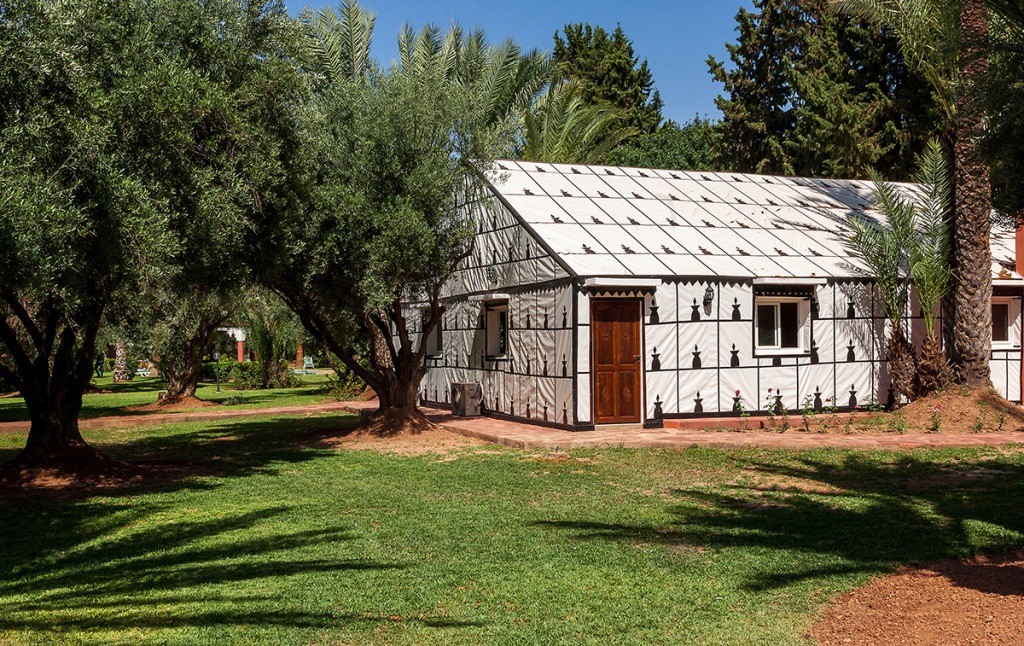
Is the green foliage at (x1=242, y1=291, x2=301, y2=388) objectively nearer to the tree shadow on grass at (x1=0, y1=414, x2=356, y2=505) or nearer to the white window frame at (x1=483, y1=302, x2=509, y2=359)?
the tree shadow on grass at (x1=0, y1=414, x2=356, y2=505)

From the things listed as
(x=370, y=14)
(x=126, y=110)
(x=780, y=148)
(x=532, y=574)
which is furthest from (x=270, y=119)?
(x=780, y=148)

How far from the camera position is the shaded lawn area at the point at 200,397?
25906 mm

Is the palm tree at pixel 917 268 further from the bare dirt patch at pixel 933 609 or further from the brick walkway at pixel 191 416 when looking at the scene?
the brick walkway at pixel 191 416

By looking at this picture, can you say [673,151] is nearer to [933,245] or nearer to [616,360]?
[933,245]

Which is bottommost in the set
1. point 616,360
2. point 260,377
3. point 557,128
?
point 260,377

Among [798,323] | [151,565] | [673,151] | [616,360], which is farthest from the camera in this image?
[673,151]

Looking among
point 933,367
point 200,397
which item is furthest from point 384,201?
point 200,397

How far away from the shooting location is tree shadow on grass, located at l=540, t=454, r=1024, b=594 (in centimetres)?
735

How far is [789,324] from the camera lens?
18.7m

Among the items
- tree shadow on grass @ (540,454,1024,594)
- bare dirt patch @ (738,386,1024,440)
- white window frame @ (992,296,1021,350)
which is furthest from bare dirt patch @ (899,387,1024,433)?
tree shadow on grass @ (540,454,1024,594)

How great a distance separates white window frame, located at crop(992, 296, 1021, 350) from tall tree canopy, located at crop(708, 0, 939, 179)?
14.0 metres

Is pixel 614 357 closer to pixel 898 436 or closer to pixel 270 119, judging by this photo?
pixel 898 436

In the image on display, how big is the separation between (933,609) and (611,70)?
142ft

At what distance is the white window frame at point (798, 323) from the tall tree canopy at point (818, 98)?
1742 cm
